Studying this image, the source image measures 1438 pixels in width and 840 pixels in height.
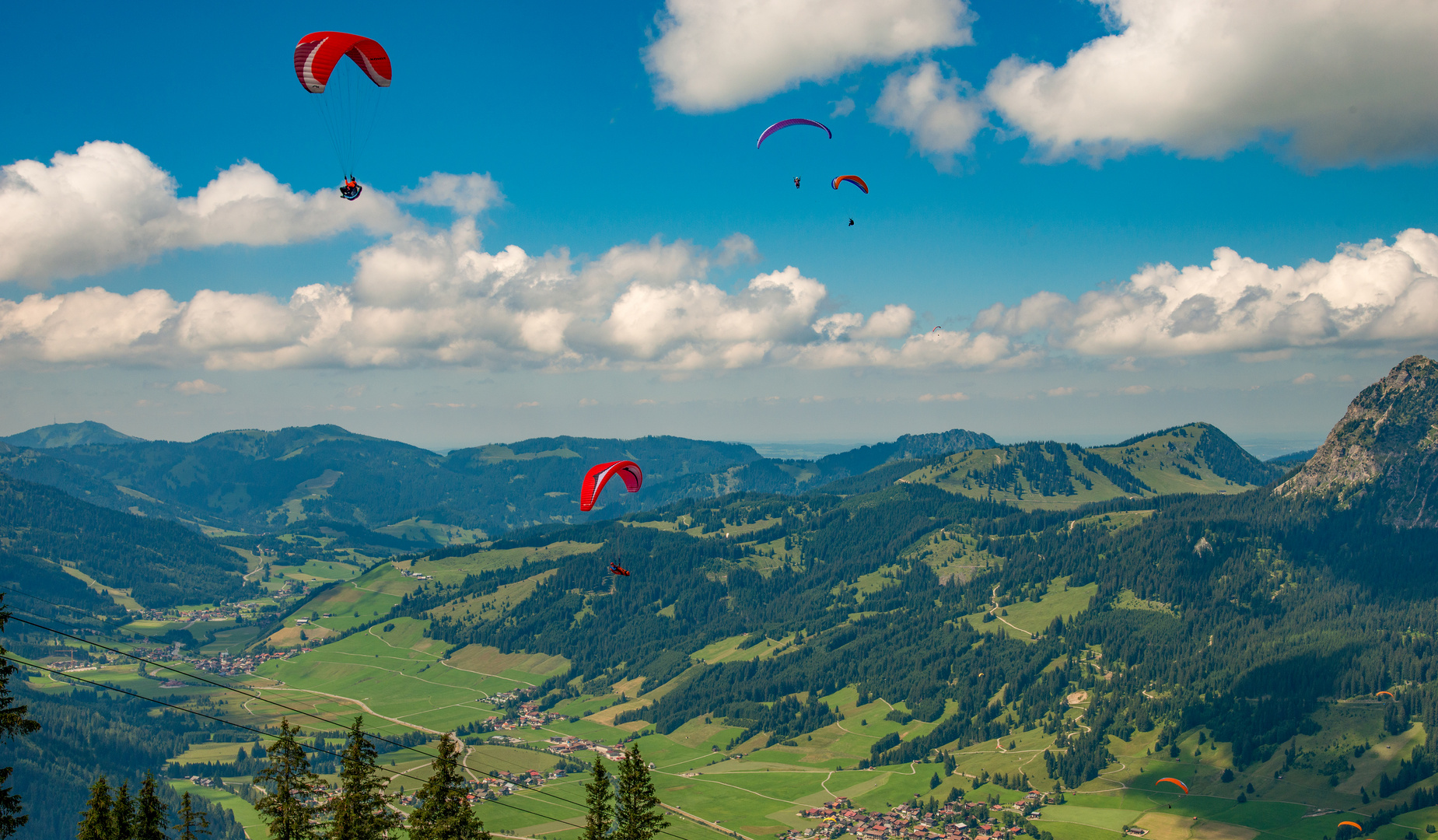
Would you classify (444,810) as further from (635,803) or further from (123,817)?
(123,817)

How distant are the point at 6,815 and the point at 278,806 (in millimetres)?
17107

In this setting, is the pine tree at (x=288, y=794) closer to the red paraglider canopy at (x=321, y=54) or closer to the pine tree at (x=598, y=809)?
the pine tree at (x=598, y=809)

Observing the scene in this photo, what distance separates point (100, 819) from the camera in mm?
57469

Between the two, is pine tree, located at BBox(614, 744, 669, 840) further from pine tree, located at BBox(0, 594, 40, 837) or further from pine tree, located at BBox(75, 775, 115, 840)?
pine tree, located at BBox(0, 594, 40, 837)

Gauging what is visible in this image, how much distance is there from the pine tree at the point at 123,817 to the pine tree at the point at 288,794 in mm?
7843

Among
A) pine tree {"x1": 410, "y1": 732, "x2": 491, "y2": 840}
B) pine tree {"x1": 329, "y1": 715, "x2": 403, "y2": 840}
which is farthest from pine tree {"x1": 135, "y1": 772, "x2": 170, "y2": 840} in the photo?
pine tree {"x1": 410, "y1": 732, "x2": 491, "y2": 840}

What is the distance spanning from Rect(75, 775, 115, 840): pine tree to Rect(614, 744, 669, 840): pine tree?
33.1 metres

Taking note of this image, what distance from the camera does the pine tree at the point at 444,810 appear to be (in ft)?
194

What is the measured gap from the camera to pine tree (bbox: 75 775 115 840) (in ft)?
187

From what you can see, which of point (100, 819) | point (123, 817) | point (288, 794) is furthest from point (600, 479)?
point (100, 819)

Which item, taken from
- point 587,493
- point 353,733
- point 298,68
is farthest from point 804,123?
point 353,733

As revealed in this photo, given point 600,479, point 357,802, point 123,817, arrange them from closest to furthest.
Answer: point 123,817, point 357,802, point 600,479

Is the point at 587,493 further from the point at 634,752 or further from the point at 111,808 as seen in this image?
the point at 111,808

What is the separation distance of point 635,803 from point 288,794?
A: 977 inches
